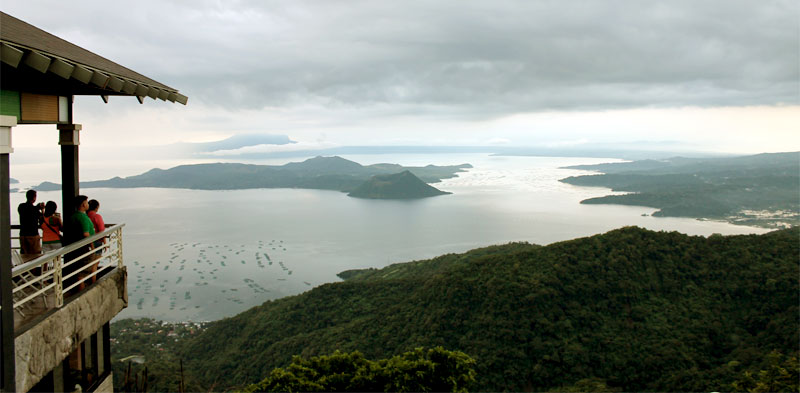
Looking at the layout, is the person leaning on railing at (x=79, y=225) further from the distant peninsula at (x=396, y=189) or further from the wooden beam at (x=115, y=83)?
the distant peninsula at (x=396, y=189)

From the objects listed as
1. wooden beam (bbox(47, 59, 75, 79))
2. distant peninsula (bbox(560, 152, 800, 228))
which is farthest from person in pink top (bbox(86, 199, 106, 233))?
distant peninsula (bbox(560, 152, 800, 228))

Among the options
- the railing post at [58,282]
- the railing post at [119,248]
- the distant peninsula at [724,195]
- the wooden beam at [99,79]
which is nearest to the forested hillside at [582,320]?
the railing post at [119,248]

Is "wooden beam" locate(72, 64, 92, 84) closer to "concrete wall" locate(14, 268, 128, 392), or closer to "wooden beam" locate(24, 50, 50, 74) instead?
"wooden beam" locate(24, 50, 50, 74)

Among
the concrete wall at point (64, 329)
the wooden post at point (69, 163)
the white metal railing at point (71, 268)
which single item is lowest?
the concrete wall at point (64, 329)

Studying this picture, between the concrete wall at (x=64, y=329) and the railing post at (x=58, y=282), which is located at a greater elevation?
the railing post at (x=58, y=282)

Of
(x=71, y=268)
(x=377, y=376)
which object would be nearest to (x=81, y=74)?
(x=71, y=268)
